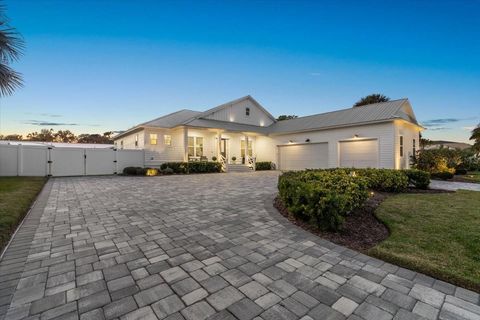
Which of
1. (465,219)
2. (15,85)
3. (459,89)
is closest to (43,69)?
(15,85)

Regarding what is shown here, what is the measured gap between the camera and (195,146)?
18.1 meters

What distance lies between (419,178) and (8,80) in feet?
47.8

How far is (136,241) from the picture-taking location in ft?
11.1

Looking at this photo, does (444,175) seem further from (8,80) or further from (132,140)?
(132,140)

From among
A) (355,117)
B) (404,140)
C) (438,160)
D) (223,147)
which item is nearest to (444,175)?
(438,160)

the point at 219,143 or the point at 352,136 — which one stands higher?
the point at 352,136

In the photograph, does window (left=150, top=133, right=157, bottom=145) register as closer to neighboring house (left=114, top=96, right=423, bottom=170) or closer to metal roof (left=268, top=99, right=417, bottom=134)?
neighboring house (left=114, top=96, right=423, bottom=170)

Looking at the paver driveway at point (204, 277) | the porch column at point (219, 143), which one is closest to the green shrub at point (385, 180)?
the paver driveway at point (204, 277)

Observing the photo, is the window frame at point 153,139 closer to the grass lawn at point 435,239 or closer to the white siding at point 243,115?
the white siding at point 243,115

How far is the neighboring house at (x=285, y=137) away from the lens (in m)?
14.3

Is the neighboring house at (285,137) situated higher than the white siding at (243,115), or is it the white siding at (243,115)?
the white siding at (243,115)

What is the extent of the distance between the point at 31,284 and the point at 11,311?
463 mm

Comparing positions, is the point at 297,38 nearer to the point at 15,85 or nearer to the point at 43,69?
the point at 15,85

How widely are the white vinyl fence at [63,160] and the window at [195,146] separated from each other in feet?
12.0
